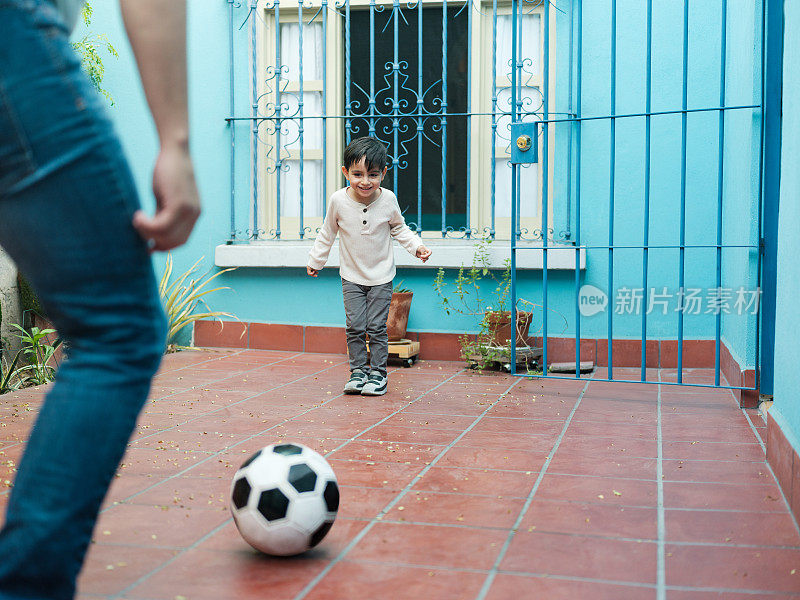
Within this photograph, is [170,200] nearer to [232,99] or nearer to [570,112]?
[570,112]

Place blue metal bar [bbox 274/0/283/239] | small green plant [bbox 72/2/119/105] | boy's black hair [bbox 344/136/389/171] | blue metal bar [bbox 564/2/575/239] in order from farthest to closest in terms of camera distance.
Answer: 1. blue metal bar [bbox 274/0/283/239]
2. small green plant [bbox 72/2/119/105]
3. blue metal bar [bbox 564/2/575/239]
4. boy's black hair [bbox 344/136/389/171]

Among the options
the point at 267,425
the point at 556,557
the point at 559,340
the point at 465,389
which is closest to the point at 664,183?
the point at 559,340

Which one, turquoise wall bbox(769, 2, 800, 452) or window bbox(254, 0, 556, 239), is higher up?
window bbox(254, 0, 556, 239)

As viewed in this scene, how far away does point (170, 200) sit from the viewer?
1.09m

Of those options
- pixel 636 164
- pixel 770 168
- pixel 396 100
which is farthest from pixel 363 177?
pixel 770 168

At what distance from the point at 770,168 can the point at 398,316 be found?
234 centimetres

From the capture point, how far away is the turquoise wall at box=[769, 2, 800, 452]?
7.91 feet

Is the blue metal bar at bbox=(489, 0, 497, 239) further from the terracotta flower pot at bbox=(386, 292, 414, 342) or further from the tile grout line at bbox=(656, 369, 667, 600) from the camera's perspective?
the tile grout line at bbox=(656, 369, 667, 600)

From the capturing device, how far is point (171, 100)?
1121 millimetres

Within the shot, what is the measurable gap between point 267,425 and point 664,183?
284 centimetres

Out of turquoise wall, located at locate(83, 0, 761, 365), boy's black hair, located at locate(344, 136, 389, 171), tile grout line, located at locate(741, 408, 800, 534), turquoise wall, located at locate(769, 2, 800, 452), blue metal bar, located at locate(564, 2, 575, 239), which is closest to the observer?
tile grout line, located at locate(741, 408, 800, 534)

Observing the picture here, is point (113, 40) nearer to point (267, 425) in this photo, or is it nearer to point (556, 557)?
→ point (267, 425)

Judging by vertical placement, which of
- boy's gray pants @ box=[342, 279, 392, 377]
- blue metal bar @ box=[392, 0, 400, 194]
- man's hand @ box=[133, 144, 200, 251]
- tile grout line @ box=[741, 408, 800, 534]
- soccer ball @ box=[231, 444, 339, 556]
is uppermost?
blue metal bar @ box=[392, 0, 400, 194]

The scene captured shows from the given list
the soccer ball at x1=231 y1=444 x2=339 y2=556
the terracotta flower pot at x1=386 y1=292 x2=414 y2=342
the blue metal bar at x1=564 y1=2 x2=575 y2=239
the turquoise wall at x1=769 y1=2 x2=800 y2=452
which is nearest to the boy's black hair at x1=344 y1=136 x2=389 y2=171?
the terracotta flower pot at x1=386 y1=292 x2=414 y2=342
